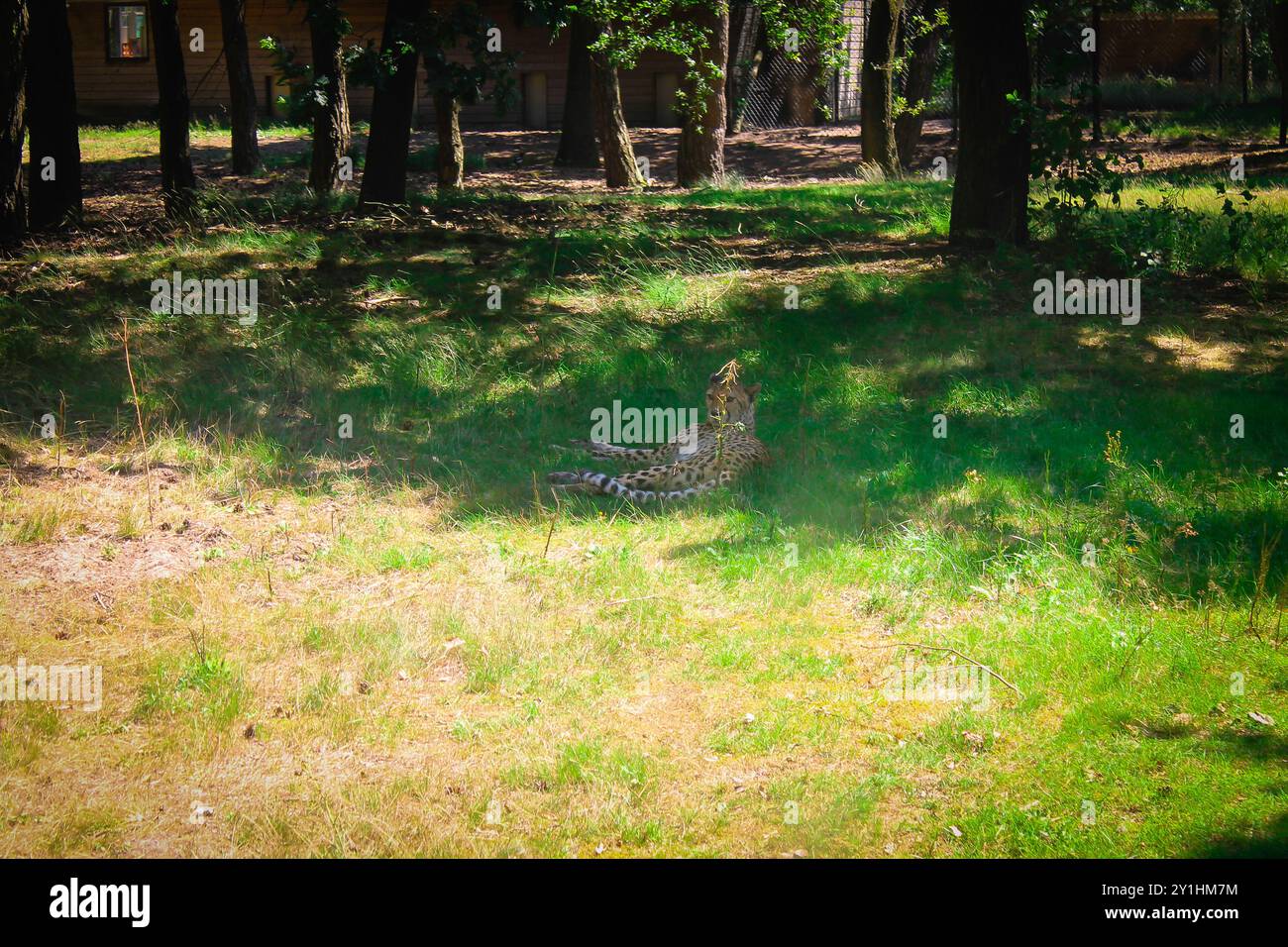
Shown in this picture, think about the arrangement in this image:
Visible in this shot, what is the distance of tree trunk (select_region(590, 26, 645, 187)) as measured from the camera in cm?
2077

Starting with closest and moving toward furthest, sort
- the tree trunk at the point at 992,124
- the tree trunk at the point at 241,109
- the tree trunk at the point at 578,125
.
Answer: the tree trunk at the point at 992,124, the tree trunk at the point at 241,109, the tree trunk at the point at 578,125

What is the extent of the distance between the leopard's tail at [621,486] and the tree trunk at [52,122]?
31.3ft

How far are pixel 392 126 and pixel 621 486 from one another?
8577 millimetres

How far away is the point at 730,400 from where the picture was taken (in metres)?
10.4

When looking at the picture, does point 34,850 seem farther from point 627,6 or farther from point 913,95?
point 913,95

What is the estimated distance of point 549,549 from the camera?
862cm

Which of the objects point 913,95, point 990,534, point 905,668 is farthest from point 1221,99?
point 905,668

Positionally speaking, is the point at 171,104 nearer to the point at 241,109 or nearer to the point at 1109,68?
the point at 241,109

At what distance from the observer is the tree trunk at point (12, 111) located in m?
14.0

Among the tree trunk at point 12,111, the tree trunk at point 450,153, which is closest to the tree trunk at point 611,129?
the tree trunk at point 450,153

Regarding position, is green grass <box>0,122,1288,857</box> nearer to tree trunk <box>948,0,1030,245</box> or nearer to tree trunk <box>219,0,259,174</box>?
tree trunk <box>948,0,1030,245</box>

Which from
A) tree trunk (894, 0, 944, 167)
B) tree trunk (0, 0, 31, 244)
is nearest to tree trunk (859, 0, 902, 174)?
tree trunk (894, 0, 944, 167)

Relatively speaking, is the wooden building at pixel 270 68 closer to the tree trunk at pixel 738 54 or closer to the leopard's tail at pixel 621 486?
the tree trunk at pixel 738 54

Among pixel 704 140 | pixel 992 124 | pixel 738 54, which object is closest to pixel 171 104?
pixel 704 140
